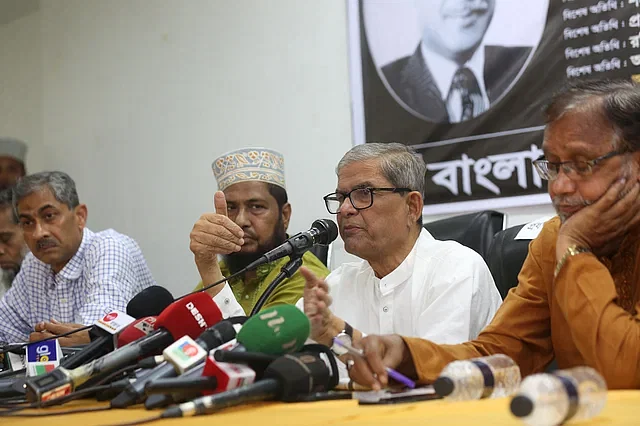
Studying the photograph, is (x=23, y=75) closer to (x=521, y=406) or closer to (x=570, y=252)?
(x=570, y=252)

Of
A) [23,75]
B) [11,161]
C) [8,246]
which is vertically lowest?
[8,246]

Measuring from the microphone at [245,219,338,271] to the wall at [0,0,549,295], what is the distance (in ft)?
4.72

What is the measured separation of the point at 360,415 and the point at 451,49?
2701 mm

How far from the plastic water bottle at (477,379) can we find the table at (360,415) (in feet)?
0.09

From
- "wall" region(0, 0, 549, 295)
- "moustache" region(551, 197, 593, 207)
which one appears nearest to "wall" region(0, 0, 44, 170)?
"wall" region(0, 0, 549, 295)

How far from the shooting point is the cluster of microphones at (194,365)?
124 cm

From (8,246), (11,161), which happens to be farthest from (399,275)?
(11,161)

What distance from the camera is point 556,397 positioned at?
869 millimetres

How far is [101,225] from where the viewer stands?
5.00 m

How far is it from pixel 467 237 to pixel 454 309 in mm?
714

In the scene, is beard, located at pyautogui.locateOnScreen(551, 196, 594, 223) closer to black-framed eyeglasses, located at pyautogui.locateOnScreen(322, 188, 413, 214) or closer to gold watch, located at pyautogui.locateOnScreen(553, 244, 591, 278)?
gold watch, located at pyautogui.locateOnScreen(553, 244, 591, 278)

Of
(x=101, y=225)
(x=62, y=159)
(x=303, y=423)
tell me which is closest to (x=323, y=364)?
(x=303, y=423)

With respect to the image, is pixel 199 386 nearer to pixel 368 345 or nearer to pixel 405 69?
pixel 368 345

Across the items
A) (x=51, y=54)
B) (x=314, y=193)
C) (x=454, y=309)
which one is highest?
(x=51, y=54)
